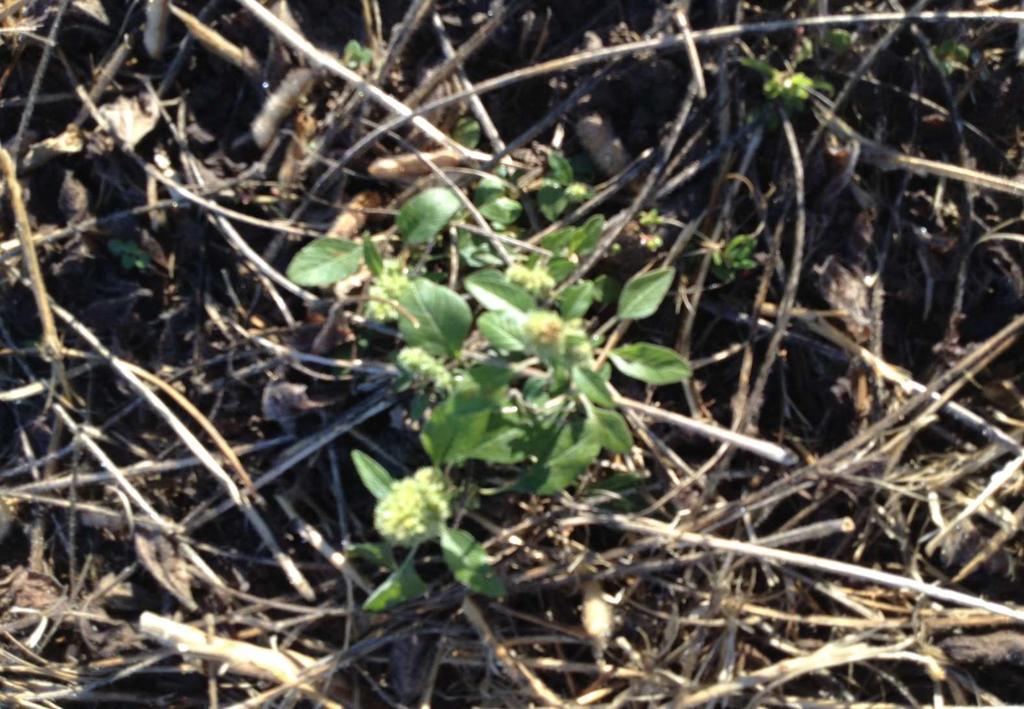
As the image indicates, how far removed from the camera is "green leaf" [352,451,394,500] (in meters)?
1.71

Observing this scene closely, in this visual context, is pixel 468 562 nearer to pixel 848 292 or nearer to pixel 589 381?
pixel 589 381

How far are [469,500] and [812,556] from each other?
2.30 ft

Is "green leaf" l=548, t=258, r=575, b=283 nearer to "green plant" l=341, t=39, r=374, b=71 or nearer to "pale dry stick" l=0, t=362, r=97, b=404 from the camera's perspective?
"green plant" l=341, t=39, r=374, b=71

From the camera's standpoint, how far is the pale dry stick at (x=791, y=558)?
1708 millimetres

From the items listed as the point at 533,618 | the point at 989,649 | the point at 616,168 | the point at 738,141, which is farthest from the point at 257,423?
the point at 989,649

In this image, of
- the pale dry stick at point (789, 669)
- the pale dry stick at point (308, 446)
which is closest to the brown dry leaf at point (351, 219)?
the pale dry stick at point (308, 446)

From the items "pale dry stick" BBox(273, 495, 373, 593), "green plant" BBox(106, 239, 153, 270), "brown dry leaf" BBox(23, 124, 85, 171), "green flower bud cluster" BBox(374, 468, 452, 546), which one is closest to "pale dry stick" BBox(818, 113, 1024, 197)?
"green flower bud cluster" BBox(374, 468, 452, 546)

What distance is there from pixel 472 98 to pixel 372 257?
0.44m

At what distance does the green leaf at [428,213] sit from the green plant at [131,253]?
1.90 ft

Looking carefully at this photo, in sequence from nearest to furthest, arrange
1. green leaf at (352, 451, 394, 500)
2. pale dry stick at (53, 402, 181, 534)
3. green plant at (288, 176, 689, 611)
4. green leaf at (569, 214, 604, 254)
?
1. green plant at (288, 176, 689, 611)
2. green leaf at (352, 451, 394, 500)
3. green leaf at (569, 214, 604, 254)
4. pale dry stick at (53, 402, 181, 534)

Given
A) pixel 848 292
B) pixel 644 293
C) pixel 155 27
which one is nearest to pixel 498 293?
pixel 644 293

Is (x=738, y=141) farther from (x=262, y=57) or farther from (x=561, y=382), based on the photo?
(x=262, y=57)

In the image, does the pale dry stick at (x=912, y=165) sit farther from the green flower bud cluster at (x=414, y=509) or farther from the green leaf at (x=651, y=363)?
the green flower bud cluster at (x=414, y=509)

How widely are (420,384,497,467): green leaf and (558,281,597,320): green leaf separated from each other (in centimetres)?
23
